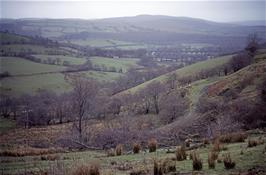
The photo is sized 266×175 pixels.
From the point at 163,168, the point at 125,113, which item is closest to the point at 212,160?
the point at 163,168

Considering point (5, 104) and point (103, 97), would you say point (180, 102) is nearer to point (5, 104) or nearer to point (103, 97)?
point (103, 97)

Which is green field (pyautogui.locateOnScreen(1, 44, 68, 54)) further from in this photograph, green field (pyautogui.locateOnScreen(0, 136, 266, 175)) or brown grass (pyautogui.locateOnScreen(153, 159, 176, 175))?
brown grass (pyautogui.locateOnScreen(153, 159, 176, 175))

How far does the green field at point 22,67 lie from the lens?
109 metres

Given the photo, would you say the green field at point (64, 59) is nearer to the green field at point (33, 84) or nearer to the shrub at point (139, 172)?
the green field at point (33, 84)

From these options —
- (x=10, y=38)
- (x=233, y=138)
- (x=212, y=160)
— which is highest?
(x=10, y=38)

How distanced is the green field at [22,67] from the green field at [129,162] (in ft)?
319

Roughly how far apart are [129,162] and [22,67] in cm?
10616

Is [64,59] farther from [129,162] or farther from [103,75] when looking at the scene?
[129,162]

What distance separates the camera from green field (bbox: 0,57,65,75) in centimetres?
10906

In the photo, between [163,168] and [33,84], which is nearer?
[163,168]

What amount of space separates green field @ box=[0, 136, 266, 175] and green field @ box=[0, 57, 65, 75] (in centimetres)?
9715

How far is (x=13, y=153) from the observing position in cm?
1742

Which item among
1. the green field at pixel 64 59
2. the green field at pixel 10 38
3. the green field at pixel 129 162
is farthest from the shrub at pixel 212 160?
the green field at pixel 10 38

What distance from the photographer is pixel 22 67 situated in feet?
370
